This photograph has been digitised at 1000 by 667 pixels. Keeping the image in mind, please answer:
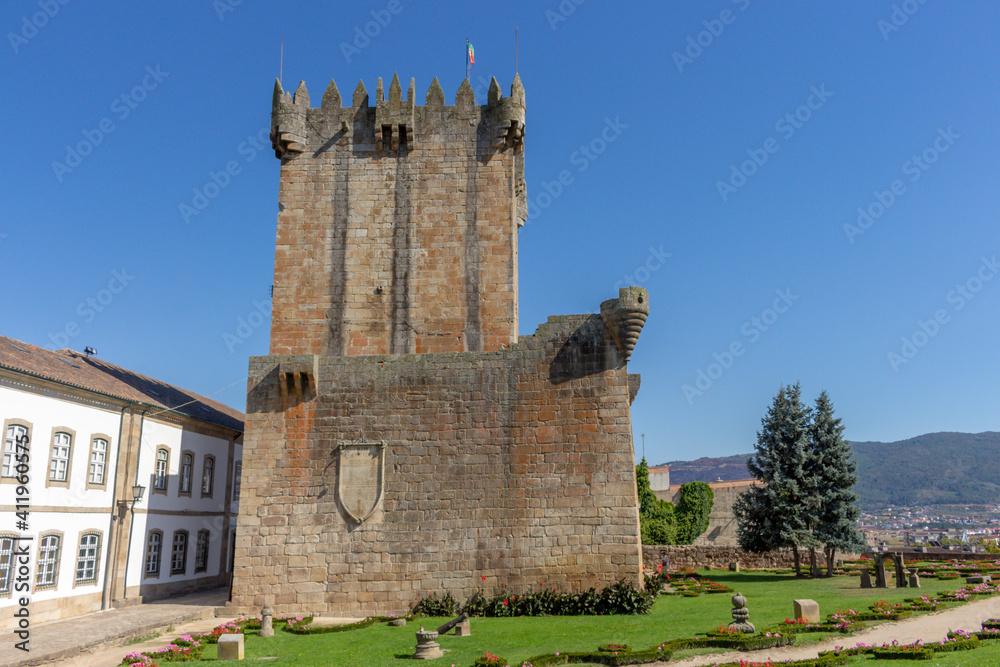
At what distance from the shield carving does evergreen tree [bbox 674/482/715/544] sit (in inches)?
873

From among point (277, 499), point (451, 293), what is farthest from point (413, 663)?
point (451, 293)

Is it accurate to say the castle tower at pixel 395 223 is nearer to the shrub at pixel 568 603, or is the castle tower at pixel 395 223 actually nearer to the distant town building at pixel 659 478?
the shrub at pixel 568 603

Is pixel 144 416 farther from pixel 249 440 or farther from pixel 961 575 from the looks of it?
pixel 961 575

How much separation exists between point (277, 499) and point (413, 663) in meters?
8.28

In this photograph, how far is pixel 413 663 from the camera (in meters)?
12.1

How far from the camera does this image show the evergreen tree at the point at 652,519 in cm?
3550

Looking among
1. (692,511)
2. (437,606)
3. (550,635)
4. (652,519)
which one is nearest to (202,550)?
(437,606)

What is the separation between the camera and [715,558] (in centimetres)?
3152

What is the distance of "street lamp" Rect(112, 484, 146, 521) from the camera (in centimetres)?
2261

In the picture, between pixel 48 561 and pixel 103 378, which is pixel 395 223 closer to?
pixel 103 378

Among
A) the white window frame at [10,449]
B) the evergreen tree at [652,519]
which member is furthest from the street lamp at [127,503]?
the evergreen tree at [652,519]

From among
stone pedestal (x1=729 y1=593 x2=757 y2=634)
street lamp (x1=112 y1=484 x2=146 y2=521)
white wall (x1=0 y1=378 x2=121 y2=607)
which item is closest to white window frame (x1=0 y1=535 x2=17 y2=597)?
white wall (x1=0 y1=378 x2=121 y2=607)

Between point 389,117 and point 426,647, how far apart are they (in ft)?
55.0

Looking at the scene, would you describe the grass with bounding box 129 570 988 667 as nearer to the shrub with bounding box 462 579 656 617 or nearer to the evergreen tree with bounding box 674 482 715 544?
the shrub with bounding box 462 579 656 617
